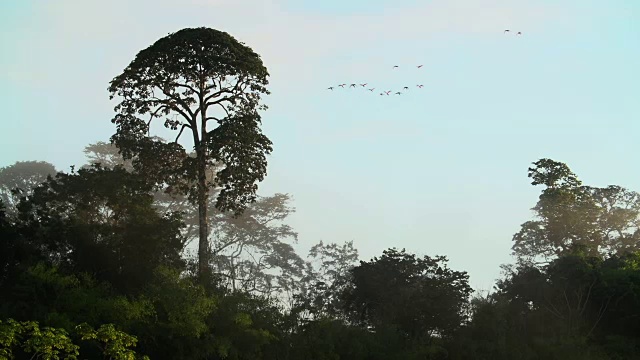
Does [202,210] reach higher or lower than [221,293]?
higher

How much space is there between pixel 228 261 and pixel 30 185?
20.1 meters

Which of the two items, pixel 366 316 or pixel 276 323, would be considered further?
pixel 366 316

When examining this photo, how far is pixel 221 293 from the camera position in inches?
972

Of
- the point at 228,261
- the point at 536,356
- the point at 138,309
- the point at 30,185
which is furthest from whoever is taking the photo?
the point at 30,185

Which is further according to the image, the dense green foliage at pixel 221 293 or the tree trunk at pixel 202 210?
the tree trunk at pixel 202 210

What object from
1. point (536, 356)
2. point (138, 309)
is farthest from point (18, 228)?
point (536, 356)

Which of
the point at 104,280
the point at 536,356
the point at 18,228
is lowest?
the point at 536,356

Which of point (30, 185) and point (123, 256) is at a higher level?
point (30, 185)

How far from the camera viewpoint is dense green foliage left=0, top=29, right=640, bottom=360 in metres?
21.8

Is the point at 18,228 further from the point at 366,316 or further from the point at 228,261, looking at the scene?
the point at 228,261

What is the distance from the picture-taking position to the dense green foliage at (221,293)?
2183 centimetres

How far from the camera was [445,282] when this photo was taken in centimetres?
3109

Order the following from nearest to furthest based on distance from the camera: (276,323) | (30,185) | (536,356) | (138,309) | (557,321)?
(138,309) → (276,323) → (536,356) → (557,321) → (30,185)

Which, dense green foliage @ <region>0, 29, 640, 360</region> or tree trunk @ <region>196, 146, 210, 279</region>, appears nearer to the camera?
dense green foliage @ <region>0, 29, 640, 360</region>
